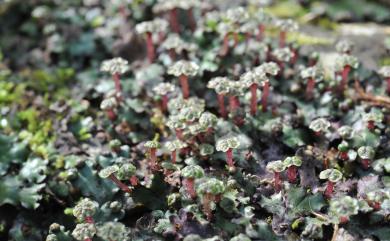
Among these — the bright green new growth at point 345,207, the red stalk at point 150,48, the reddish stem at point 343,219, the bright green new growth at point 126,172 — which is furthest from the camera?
the red stalk at point 150,48

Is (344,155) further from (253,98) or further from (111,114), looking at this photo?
(111,114)

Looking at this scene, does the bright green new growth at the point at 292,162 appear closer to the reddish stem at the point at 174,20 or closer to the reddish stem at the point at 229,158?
the reddish stem at the point at 229,158

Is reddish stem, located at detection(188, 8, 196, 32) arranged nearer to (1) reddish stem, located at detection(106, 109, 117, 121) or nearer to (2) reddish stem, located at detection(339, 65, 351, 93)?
(1) reddish stem, located at detection(106, 109, 117, 121)

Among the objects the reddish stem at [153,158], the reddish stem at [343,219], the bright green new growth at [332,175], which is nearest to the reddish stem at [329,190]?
the bright green new growth at [332,175]

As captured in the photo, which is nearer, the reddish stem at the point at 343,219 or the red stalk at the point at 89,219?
the reddish stem at the point at 343,219

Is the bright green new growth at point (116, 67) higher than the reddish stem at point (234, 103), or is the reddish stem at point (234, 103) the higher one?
the bright green new growth at point (116, 67)

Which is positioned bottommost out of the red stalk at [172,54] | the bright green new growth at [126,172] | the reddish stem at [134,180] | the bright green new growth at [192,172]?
the reddish stem at [134,180]

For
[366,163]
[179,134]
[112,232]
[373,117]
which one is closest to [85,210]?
[112,232]

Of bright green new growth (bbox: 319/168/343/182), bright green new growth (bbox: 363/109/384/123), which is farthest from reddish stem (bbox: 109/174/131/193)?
bright green new growth (bbox: 363/109/384/123)

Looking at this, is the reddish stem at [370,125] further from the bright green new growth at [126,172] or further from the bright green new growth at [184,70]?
the bright green new growth at [126,172]

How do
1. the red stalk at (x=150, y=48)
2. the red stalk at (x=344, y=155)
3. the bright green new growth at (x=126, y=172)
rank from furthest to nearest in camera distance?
the red stalk at (x=150, y=48) < the red stalk at (x=344, y=155) < the bright green new growth at (x=126, y=172)
